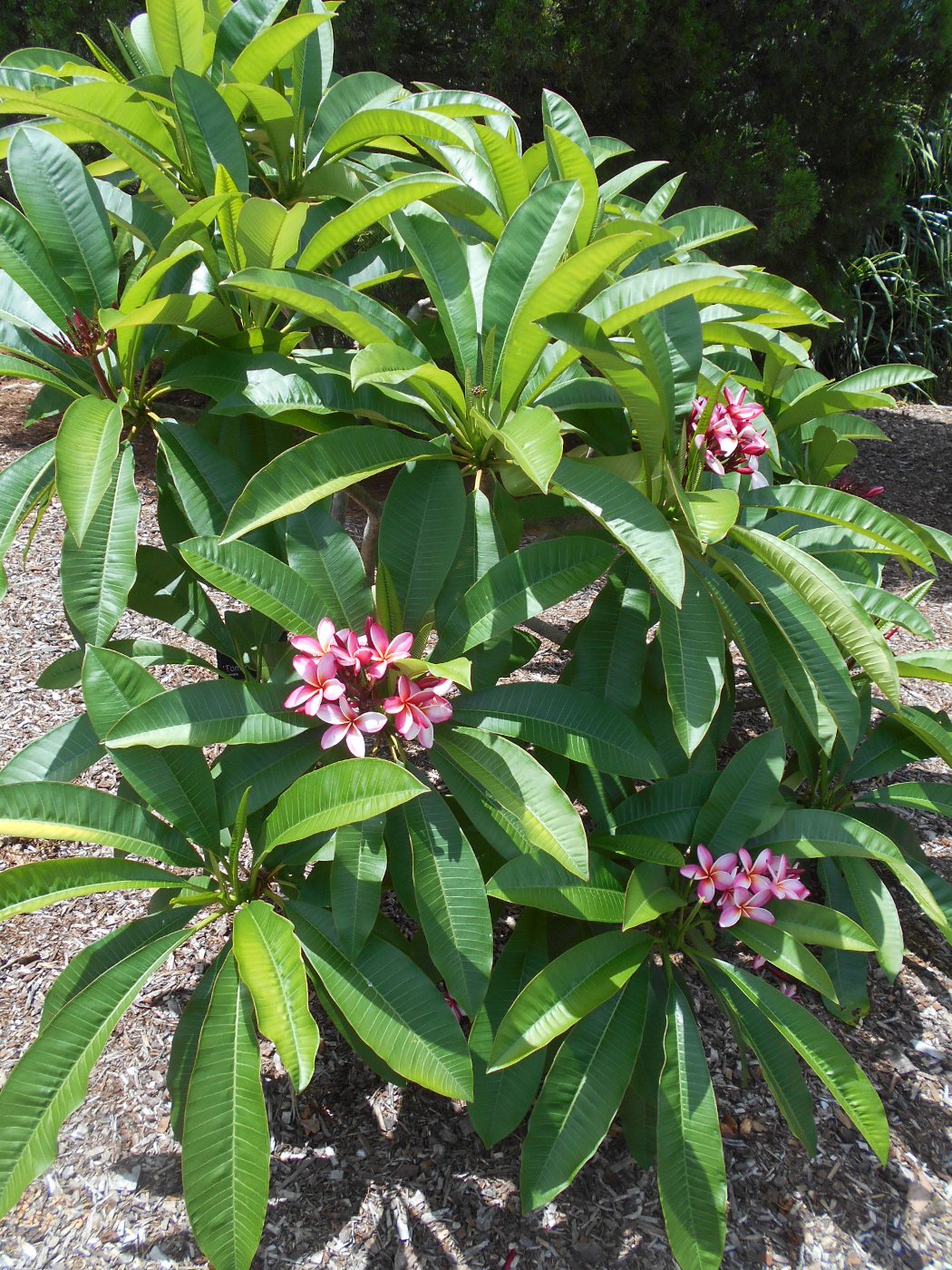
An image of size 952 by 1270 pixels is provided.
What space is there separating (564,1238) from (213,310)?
1.66 meters

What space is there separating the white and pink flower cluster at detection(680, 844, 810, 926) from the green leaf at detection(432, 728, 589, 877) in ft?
1.09

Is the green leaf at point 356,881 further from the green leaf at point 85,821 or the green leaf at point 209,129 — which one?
the green leaf at point 209,129

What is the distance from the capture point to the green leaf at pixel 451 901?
1.26 metres

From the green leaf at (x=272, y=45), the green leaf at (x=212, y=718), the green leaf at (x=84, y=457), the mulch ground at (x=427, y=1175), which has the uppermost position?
the green leaf at (x=272, y=45)

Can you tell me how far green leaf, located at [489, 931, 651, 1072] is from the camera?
1.33 meters

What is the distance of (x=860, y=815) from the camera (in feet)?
6.72

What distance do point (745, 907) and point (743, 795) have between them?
18 centimetres

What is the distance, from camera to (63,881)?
128 cm

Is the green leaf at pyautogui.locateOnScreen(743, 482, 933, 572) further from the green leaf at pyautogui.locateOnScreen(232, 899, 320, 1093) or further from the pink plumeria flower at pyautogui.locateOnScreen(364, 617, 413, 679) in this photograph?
the green leaf at pyautogui.locateOnScreen(232, 899, 320, 1093)

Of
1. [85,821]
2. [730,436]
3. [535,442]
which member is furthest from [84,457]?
[730,436]

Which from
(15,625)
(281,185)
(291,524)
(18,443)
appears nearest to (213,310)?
(291,524)

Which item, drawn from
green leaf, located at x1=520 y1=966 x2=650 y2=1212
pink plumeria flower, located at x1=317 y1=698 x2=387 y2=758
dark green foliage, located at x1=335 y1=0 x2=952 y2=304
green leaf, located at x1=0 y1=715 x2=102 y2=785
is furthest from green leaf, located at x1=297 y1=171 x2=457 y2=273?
dark green foliage, located at x1=335 y1=0 x2=952 y2=304

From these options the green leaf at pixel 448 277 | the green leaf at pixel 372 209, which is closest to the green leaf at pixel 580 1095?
the green leaf at pixel 448 277

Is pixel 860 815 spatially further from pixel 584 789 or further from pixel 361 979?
pixel 361 979
